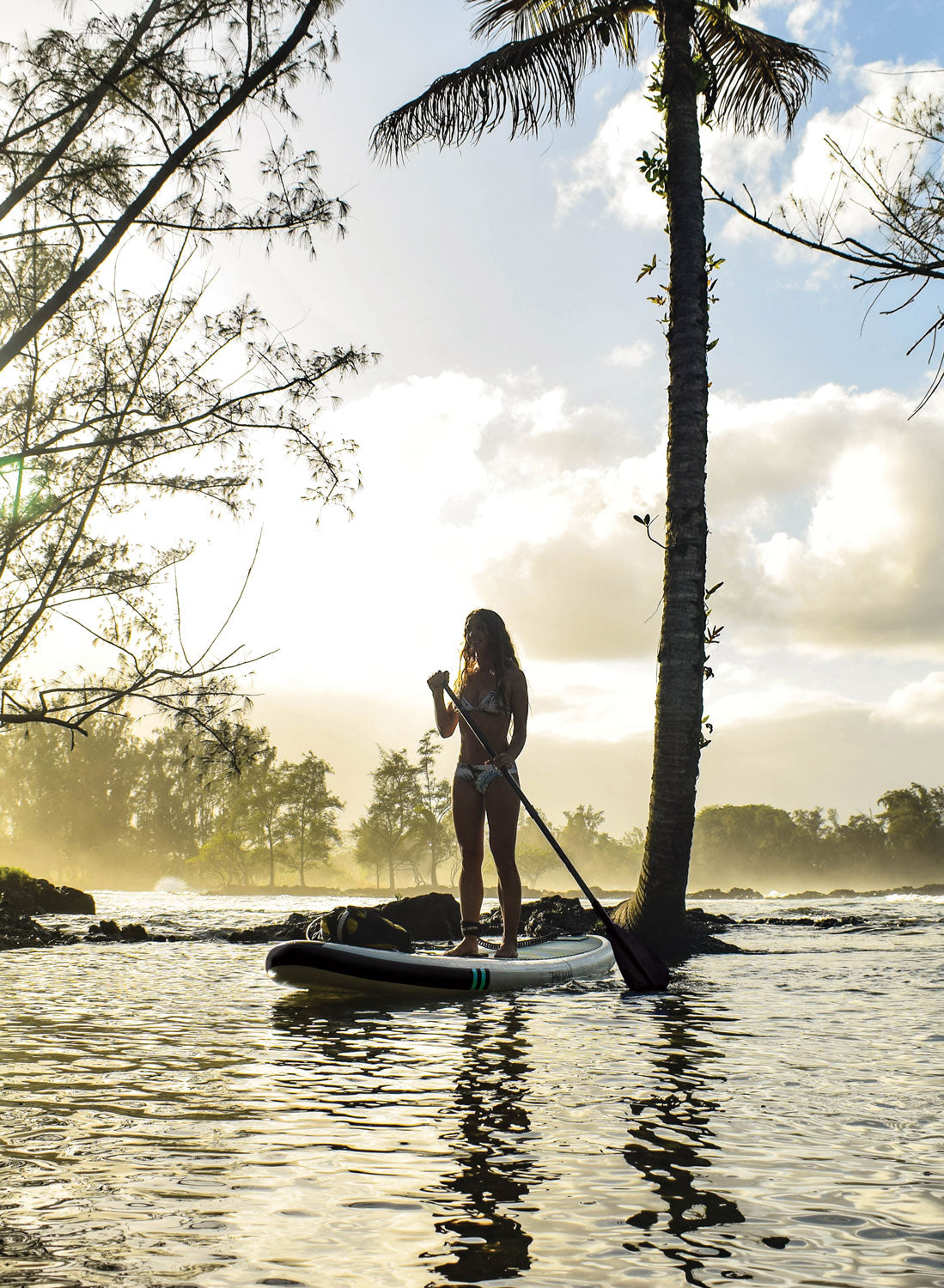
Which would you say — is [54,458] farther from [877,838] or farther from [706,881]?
→ [706,881]

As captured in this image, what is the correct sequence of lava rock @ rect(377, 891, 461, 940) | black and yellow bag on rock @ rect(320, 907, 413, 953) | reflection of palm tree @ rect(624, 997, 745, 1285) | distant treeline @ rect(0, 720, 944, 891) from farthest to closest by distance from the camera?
distant treeline @ rect(0, 720, 944, 891)
lava rock @ rect(377, 891, 461, 940)
black and yellow bag on rock @ rect(320, 907, 413, 953)
reflection of palm tree @ rect(624, 997, 745, 1285)

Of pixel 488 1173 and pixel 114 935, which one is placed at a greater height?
pixel 488 1173

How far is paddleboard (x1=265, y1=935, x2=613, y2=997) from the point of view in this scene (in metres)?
6.03

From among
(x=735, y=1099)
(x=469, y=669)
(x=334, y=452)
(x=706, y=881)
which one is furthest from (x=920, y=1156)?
(x=706, y=881)

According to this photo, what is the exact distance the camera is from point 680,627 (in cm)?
981

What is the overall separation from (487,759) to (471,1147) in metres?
4.49

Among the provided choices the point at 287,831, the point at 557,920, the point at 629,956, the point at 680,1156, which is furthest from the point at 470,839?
the point at 287,831

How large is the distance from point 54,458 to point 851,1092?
982 cm

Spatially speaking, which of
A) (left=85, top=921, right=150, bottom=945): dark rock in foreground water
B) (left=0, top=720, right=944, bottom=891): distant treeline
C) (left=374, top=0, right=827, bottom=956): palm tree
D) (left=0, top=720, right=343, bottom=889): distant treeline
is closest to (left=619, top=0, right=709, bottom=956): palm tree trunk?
(left=374, top=0, right=827, bottom=956): palm tree

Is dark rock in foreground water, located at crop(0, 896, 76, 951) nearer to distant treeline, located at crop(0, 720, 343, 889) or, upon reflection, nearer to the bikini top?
the bikini top

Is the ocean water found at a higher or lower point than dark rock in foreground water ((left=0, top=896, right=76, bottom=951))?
higher

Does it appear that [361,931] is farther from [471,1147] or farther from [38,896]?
[38,896]

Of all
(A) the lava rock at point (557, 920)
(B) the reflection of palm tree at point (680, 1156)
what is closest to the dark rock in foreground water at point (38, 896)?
(A) the lava rock at point (557, 920)

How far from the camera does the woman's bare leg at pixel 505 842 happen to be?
286 inches
